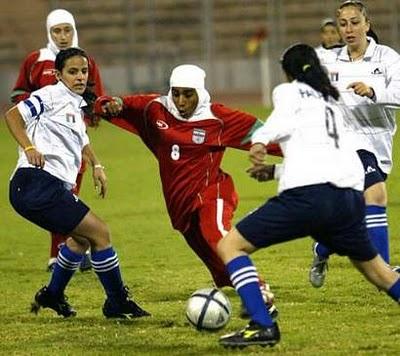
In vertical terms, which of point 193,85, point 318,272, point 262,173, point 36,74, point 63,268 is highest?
point 193,85

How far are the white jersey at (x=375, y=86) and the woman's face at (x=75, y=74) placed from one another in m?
1.85

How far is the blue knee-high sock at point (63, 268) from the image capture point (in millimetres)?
9344

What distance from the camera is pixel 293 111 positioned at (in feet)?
24.8

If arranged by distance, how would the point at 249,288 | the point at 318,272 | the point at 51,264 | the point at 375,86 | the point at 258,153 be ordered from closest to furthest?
1. the point at 258,153
2. the point at 249,288
3. the point at 375,86
4. the point at 318,272
5. the point at 51,264

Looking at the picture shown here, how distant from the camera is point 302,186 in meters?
7.56

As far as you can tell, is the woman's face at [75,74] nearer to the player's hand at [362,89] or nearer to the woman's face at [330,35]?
the player's hand at [362,89]

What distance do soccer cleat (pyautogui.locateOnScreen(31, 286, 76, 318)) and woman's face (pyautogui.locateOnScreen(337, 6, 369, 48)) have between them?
9.38ft

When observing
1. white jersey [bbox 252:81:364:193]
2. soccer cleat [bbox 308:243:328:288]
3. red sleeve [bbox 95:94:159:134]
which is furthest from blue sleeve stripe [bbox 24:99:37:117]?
soccer cleat [bbox 308:243:328:288]

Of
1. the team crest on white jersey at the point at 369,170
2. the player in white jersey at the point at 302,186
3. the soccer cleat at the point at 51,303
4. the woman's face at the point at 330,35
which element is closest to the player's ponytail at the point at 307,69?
the player in white jersey at the point at 302,186

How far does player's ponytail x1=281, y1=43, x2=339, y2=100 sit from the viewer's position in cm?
771

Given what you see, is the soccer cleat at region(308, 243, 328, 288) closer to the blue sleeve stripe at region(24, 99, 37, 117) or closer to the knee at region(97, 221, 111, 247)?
the knee at region(97, 221, 111, 247)

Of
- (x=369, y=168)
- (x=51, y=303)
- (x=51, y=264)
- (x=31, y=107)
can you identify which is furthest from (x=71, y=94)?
(x=51, y=264)

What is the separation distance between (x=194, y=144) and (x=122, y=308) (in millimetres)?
1255

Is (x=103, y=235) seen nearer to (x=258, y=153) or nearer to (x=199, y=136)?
(x=199, y=136)
